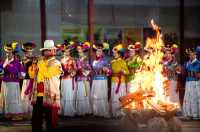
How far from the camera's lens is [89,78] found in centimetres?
1595

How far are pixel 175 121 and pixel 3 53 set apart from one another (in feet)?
22.4

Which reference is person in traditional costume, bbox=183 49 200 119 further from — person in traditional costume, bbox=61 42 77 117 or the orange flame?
person in traditional costume, bbox=61 42 77 117

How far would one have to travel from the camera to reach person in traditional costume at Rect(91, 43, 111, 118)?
51.4 feet

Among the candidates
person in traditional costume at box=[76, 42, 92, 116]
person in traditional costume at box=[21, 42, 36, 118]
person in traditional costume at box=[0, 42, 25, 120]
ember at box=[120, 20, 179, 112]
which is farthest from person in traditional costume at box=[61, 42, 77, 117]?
ember at box=[120, 20, 179, 112]

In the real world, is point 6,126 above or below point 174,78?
below

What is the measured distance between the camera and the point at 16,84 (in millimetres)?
15086

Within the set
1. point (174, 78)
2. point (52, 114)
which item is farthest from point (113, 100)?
point (52, 114)

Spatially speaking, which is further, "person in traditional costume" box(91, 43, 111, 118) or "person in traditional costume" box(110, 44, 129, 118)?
"person in traditional costume" box(91, 43, 111, 118)

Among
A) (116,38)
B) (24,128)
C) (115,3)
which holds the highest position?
(115,3)

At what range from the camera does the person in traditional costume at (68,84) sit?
1556 cm

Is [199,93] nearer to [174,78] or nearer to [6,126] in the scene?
[174,78]

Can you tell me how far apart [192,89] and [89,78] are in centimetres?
297

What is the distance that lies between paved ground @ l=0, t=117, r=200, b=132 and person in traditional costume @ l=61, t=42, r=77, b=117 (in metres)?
0.39

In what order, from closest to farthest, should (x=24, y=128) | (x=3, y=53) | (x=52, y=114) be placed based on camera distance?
(x=52, y=114) < (x=24, y=128) < (x=3, y=53)
